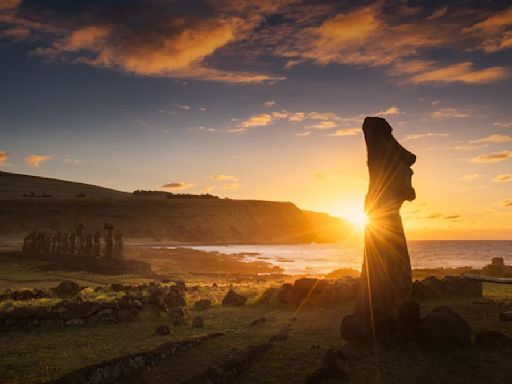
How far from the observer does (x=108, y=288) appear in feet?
84.7

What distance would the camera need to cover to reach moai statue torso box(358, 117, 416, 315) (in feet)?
50.3

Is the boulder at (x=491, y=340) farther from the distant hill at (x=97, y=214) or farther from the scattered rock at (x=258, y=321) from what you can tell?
the distant hill at (x=97, y=214)

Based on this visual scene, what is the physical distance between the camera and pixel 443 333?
13227mm

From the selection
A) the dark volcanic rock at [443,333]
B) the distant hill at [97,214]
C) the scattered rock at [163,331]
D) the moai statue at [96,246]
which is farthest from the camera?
the distant hill at [97,214]

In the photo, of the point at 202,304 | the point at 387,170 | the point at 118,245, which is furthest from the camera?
the point at 118,245

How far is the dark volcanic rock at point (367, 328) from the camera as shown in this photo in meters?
14.1

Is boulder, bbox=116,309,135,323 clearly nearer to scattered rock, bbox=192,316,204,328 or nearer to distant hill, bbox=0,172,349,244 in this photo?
scattered rock, bbox=192,316,204,328

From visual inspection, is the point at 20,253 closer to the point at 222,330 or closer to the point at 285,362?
the point at 222,330

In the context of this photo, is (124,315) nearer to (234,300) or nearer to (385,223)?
(234,300)

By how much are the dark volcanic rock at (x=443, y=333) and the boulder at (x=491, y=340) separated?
336mm

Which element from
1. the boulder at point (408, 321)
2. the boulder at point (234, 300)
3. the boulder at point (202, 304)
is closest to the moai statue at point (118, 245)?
the boulder at point (234, 300)

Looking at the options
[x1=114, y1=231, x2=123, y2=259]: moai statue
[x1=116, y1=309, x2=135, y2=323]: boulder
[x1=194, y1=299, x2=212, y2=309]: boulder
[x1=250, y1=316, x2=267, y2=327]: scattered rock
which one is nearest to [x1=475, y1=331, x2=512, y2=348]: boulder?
[x1=250, y1=316, x2=267, y2=327]: scattered rock

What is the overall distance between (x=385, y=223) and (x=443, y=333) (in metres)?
4.32

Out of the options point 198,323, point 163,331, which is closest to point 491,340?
point 198,323
